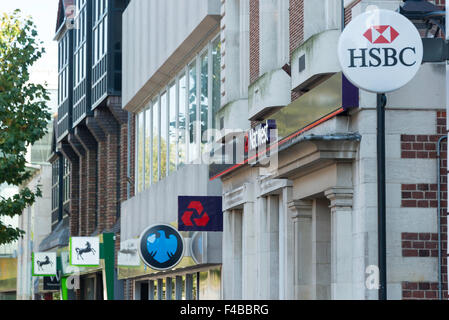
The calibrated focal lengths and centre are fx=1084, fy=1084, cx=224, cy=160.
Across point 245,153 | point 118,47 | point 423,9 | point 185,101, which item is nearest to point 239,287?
point 245,153

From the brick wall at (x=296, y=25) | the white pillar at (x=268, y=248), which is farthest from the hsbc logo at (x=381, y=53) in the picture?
the white pillar at (x=268, y=248)

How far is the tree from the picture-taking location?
95.3 feet

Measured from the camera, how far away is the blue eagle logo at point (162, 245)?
23.5 m

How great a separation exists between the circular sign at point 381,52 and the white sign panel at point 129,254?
2104 cm

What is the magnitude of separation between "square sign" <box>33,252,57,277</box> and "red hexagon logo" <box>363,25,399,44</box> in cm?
3785

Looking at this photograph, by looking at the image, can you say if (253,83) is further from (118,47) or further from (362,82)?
(118,47)

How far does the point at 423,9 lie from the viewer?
12469 mm

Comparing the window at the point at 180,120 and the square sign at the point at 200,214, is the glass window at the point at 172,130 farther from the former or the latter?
the square sign at the point at 200,214

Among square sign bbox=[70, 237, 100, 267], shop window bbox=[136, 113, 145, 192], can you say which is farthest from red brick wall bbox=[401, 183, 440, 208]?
square sign bbox=[70, 237, 100, 267]

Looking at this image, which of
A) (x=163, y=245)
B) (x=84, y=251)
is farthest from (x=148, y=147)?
(x=163, y=245)

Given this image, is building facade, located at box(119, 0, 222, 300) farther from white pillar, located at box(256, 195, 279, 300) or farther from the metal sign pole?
the metal sign pole

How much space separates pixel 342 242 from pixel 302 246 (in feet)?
9.18

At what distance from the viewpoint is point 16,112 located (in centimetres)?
2983

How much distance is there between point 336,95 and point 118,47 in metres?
25.6
